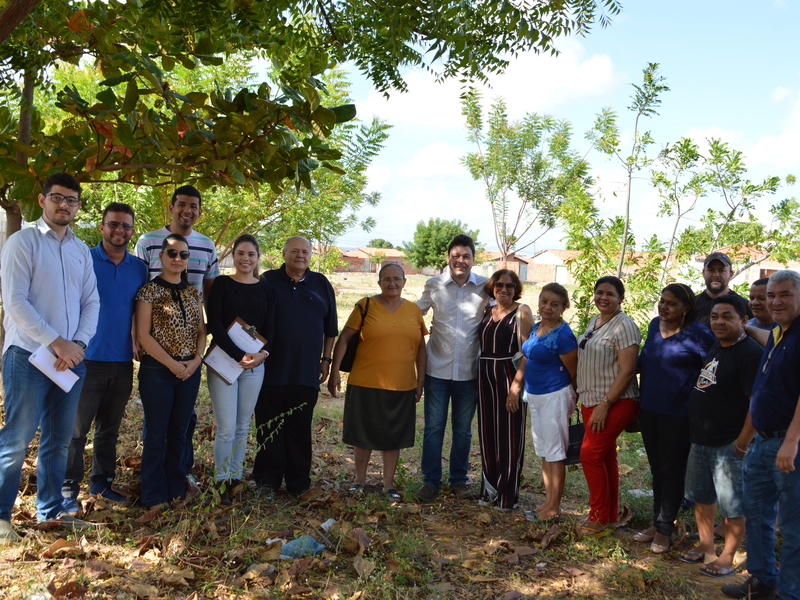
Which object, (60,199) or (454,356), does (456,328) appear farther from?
(60,199)

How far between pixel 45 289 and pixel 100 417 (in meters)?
1.11

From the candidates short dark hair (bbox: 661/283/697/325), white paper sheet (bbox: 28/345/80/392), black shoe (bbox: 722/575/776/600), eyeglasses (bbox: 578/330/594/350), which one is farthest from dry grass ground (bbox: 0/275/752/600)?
short dark hair (bbox: 661/283/697/325)

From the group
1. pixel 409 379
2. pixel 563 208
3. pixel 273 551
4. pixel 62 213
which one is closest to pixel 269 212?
pixel 563 208

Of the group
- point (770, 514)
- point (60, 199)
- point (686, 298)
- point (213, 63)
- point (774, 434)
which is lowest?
point (770, 514)

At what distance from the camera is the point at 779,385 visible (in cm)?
374

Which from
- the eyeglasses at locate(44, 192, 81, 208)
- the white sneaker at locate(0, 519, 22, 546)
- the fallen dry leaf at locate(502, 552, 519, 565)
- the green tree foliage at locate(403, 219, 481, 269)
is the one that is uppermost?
the green tree foliage at locate(403, 219, 481, 269)

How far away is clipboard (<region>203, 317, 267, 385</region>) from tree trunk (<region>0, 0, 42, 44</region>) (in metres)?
2.31

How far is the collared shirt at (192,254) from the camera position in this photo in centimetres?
484

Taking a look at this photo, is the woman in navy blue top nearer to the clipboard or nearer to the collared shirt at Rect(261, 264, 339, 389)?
the collared shirt at Rect(261, 264, 339, 389)

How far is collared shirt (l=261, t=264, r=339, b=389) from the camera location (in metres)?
5.14

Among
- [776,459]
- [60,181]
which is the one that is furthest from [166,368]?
[776,459]

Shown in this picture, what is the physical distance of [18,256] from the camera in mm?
3793

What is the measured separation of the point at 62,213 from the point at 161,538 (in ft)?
6.73

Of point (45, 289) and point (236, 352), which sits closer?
point (45, 289)
